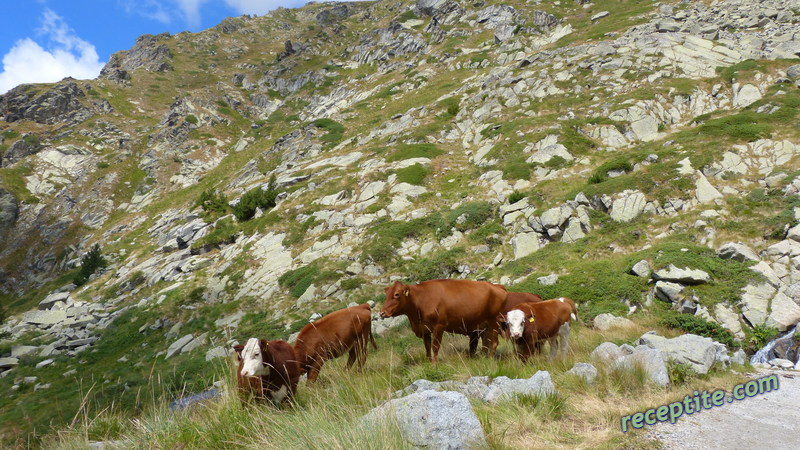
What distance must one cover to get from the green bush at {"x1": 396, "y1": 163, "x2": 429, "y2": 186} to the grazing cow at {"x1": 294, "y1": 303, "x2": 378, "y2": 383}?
19.9 metres

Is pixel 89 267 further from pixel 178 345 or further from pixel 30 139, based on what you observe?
pixel 30 139

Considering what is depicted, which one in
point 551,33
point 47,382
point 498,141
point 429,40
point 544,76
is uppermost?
point 429,40

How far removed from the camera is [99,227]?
4688 centimetres

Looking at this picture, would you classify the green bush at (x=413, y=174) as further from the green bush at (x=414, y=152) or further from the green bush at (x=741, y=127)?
the green bush at (x=741, y=127)

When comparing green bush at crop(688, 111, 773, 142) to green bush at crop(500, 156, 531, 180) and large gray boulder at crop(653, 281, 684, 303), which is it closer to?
green bush at crop(500, 156, 531, 180)

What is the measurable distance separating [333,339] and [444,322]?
2.25 m

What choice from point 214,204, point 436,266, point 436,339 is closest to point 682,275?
point 436,339

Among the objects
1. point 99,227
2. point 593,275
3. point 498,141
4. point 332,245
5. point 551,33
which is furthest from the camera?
point 551,33

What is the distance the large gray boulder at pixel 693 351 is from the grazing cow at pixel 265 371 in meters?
6.41

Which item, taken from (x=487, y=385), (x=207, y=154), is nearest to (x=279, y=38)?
(x=207, y=154)

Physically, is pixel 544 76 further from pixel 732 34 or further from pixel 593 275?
pixel 593 275

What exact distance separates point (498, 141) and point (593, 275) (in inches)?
794

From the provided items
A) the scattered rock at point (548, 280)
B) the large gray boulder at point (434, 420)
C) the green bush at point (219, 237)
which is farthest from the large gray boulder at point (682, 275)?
the green bush at point (219, 237)

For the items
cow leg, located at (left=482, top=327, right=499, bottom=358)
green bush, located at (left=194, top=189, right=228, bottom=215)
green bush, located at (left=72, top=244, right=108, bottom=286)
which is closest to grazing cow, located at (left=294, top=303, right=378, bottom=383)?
cow leg, located at (left=482, top=327, right=499, bottom=358)
